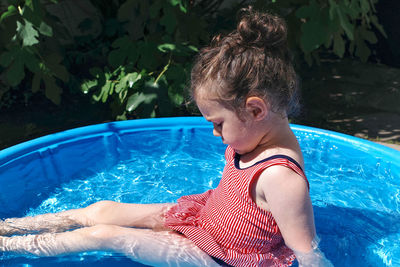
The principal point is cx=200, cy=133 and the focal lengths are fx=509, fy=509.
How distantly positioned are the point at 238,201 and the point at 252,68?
55 centimetres

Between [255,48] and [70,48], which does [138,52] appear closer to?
[70,48]

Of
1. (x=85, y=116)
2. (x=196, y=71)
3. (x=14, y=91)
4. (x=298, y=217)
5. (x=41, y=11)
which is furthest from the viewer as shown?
(x=14, y=91)

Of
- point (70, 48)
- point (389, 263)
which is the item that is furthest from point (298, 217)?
point (70, 48)

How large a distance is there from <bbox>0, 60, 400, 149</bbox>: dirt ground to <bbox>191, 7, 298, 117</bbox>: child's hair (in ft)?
7.20

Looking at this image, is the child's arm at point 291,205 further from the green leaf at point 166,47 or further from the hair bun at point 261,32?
the green leaf at point 166,47

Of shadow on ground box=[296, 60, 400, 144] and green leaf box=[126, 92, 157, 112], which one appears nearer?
green leaf box=[126, 92, 157, 112]

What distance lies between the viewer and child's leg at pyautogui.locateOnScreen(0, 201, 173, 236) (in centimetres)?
234

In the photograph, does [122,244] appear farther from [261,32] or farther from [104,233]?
[261,32]

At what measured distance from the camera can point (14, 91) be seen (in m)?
4.56

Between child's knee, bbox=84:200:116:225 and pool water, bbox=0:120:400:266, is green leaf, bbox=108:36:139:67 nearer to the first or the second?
pool water, bbox=0:120:400:266

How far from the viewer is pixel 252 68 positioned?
1.78 m

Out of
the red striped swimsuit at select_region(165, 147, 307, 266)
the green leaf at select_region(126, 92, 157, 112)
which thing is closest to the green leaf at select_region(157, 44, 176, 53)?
the green leaf at select_region(126, 92, 157, 112)

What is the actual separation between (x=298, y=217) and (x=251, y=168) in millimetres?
258

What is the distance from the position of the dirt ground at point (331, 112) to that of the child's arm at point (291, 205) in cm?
217
